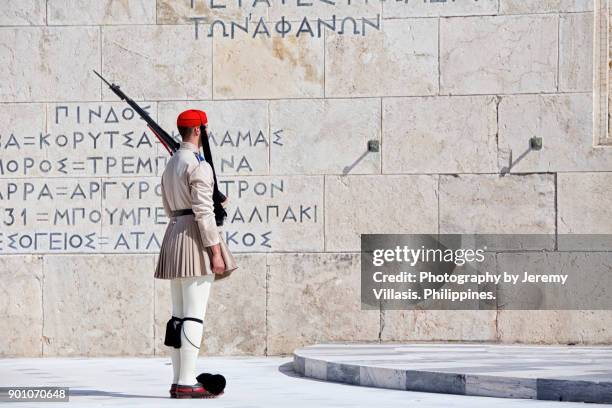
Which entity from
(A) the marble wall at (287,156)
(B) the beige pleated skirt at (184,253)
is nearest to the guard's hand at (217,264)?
(B) the beige pleated skirt at (184,253)

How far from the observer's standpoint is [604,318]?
11766 millimetres

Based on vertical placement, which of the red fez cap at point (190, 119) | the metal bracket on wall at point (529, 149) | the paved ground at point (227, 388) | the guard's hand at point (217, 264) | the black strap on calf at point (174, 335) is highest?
the red fez cap at point (190, 119)

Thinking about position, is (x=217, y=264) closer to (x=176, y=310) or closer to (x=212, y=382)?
(x=176, y=310)

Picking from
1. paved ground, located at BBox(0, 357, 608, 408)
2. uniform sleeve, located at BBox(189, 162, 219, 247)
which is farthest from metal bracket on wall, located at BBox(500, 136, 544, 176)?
uniform sleeve, located at BBox(189, 162, 219, 247)

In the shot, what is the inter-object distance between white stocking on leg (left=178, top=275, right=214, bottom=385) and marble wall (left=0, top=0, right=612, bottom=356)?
3.42 m

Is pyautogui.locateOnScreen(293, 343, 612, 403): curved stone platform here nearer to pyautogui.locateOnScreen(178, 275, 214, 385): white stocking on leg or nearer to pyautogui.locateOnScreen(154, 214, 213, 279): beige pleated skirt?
pyautogui.locateOnScreen(178, 275, 214, 385): white stocking on leg

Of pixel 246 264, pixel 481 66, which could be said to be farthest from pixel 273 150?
pixel 481 66

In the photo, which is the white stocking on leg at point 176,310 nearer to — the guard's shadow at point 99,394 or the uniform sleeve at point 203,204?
the guard's shadow at point 99,394

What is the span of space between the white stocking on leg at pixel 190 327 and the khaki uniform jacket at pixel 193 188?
0.28 meters

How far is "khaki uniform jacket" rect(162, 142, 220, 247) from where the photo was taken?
28.0 feet

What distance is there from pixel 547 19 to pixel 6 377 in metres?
5.59

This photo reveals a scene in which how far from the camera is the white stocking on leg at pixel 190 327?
8.57 m

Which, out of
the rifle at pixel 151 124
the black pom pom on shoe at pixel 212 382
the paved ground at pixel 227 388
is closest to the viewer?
the paved ground at pixel 227 388

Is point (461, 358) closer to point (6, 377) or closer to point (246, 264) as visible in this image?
point (246, 264)
